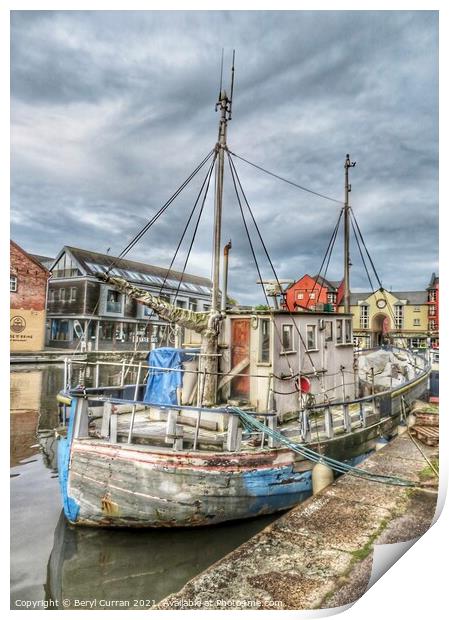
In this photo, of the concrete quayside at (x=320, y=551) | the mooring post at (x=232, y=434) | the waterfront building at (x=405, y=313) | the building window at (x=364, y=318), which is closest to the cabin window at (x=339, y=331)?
the waterfront building at (x=405, y=313)

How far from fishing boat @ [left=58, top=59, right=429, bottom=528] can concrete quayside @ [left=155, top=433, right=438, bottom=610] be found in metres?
Result: 0.63

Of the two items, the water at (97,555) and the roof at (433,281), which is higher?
the roof at (433,281)

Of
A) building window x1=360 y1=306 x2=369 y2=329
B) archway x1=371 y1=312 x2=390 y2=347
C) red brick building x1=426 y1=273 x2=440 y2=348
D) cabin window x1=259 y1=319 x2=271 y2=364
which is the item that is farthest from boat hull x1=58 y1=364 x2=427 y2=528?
building window x1=360 y1=306 x2=369 y2=329

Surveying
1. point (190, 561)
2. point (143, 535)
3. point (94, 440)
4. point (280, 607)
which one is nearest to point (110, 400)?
point (94, 440)

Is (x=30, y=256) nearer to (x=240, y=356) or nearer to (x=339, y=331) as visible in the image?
(x=240, y=356)

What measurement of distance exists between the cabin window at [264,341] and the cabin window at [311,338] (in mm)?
1229

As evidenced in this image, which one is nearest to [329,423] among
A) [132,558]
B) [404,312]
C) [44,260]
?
[404,312]

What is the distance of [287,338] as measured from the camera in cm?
702

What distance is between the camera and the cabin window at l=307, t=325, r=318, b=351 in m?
7.61

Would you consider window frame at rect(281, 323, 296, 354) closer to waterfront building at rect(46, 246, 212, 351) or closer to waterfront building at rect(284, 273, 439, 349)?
waterfront building at rect(284, 273, 439, 349)

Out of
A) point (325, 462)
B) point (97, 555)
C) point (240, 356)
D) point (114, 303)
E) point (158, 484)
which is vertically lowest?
point (97, 555)

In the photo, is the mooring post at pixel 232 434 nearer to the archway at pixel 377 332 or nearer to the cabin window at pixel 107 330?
the cabin window at pixel 107 330

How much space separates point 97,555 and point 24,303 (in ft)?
11.4

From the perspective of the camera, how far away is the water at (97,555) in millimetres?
4398
